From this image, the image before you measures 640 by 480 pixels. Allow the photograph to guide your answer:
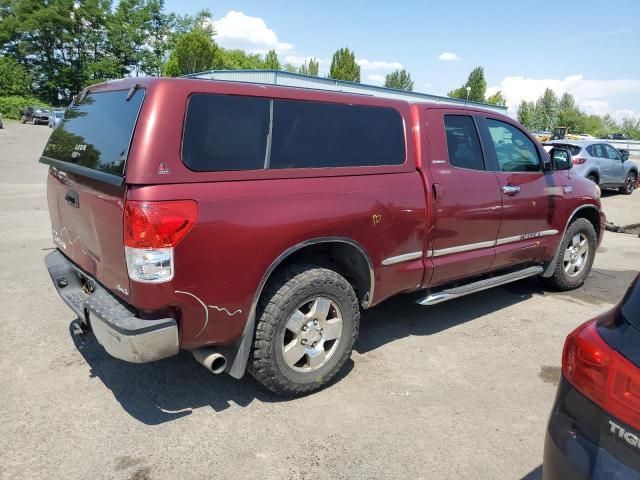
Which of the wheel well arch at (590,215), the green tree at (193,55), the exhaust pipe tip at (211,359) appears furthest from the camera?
the green tree at (193,55)

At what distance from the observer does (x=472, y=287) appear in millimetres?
4402

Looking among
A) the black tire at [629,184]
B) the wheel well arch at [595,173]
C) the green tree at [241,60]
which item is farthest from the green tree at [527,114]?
the wheel well arch at [595,173]

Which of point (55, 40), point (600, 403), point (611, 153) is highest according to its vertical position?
point (55, 40)

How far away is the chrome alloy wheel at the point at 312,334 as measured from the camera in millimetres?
3225

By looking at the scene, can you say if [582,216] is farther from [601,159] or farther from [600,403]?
[601,159]

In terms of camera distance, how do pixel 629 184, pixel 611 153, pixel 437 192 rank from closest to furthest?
pixel 437 192 < pixel 611 153 < pixel 629 184

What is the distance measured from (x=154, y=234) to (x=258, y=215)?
1.95 feet

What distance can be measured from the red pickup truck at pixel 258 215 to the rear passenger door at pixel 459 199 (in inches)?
0.6

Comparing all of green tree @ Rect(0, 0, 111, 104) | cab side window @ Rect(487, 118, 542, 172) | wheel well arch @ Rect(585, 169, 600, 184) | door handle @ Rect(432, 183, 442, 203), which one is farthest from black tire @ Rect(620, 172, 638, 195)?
green tree @ Rect(0, 0, 111, 104)

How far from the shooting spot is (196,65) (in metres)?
43.8

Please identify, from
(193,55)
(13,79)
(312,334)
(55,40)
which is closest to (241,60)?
(55,40)

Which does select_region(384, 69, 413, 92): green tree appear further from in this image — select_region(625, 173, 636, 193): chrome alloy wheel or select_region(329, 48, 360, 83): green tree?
select_region(625, 173, 636, 193): chrome alloy wheel

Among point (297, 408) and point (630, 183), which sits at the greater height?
point (630, 183)

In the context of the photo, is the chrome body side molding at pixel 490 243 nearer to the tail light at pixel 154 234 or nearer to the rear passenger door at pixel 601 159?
the tail light at pixel 154 234
